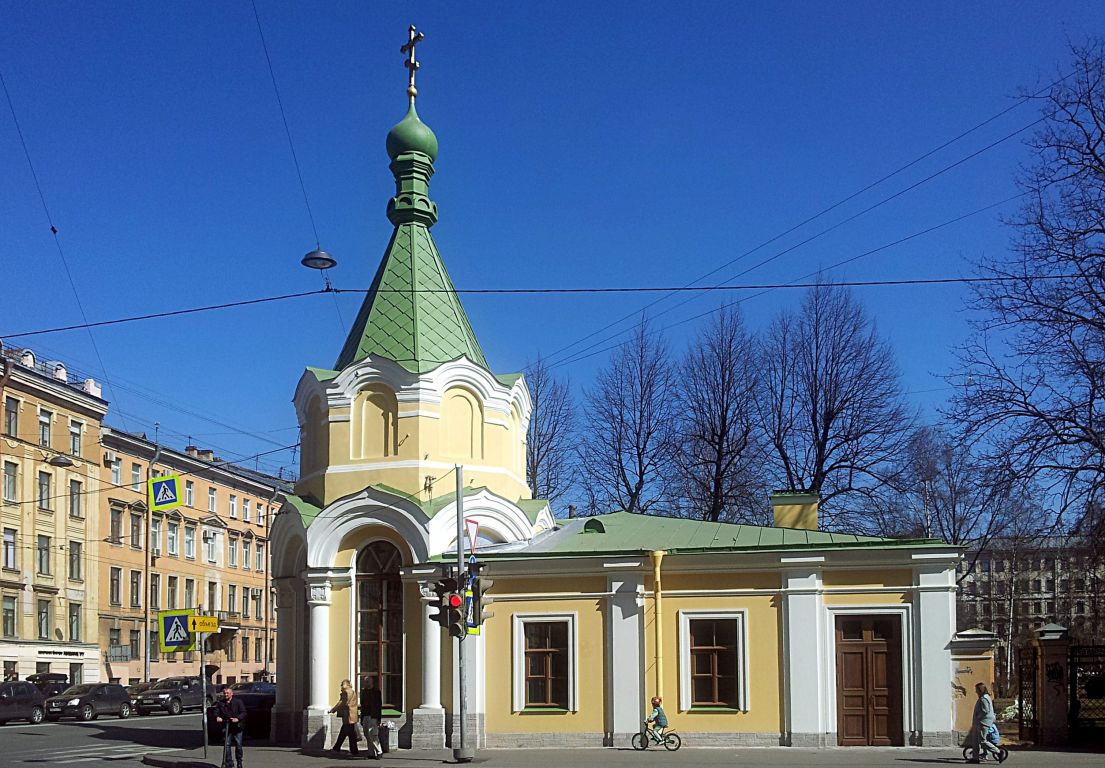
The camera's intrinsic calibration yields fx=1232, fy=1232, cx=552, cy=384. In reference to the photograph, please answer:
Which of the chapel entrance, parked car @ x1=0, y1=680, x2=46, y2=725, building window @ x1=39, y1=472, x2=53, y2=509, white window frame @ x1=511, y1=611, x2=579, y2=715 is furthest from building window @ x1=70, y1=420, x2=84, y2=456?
the chapel entrance

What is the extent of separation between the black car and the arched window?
20.6m

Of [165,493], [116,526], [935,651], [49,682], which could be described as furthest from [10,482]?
[935,651]

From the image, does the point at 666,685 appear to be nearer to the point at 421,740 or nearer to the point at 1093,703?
the point at 421,740

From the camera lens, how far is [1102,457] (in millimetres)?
22906

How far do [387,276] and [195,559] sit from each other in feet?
132

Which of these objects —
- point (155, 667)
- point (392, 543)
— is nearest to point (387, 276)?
point (392, 543)

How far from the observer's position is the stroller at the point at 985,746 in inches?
758

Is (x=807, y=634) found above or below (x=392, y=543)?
below

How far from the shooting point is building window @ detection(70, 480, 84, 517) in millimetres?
53094

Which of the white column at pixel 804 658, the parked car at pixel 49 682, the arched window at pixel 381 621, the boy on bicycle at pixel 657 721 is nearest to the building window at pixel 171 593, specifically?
the parked car at pixel 49 682

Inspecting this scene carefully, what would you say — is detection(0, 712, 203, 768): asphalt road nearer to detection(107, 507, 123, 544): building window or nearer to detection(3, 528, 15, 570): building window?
detection(3, 528, 15, 570): building window

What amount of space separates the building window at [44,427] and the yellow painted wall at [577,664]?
113 ft

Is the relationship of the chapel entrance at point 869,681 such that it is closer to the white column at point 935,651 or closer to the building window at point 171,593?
the white column at point 935,651

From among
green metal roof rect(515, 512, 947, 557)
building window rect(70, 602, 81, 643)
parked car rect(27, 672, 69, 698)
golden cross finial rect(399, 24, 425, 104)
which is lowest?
parked car rect(27, 672, 69, 698)
